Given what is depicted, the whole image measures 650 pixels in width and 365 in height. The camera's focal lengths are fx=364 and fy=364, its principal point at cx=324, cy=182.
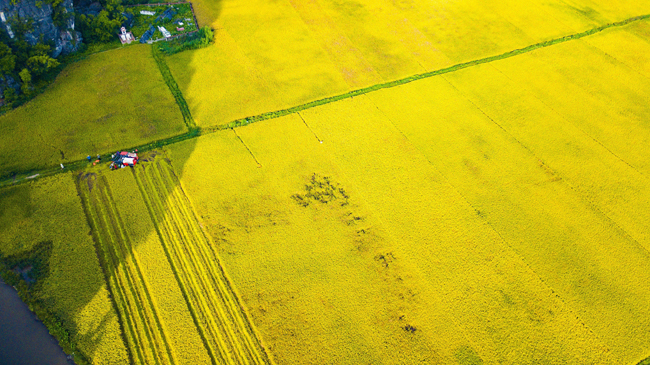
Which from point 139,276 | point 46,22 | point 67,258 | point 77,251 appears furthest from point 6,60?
point 139,276

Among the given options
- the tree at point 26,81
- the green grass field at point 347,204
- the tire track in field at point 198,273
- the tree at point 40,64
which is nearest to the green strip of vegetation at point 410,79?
the green grass field at point 347,204

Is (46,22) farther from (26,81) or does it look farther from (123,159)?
(123,159)

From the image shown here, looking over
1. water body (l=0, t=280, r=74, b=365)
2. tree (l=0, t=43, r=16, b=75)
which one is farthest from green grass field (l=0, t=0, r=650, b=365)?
tree (l=0, t=43, r=16, b=75)

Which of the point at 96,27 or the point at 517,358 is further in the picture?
the point at 96,27

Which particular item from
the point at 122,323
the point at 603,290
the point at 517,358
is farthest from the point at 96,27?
the point at 603,290

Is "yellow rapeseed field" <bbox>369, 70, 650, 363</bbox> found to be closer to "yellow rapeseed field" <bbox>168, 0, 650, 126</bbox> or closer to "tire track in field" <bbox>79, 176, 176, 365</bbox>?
"yellow rapeseed field" <bbox>168, 0, 650, 126</bbox>

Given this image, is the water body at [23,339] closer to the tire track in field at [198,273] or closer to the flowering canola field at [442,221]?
the tire track in field at [198,273]

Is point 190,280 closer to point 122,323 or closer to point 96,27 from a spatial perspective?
point 122,323
